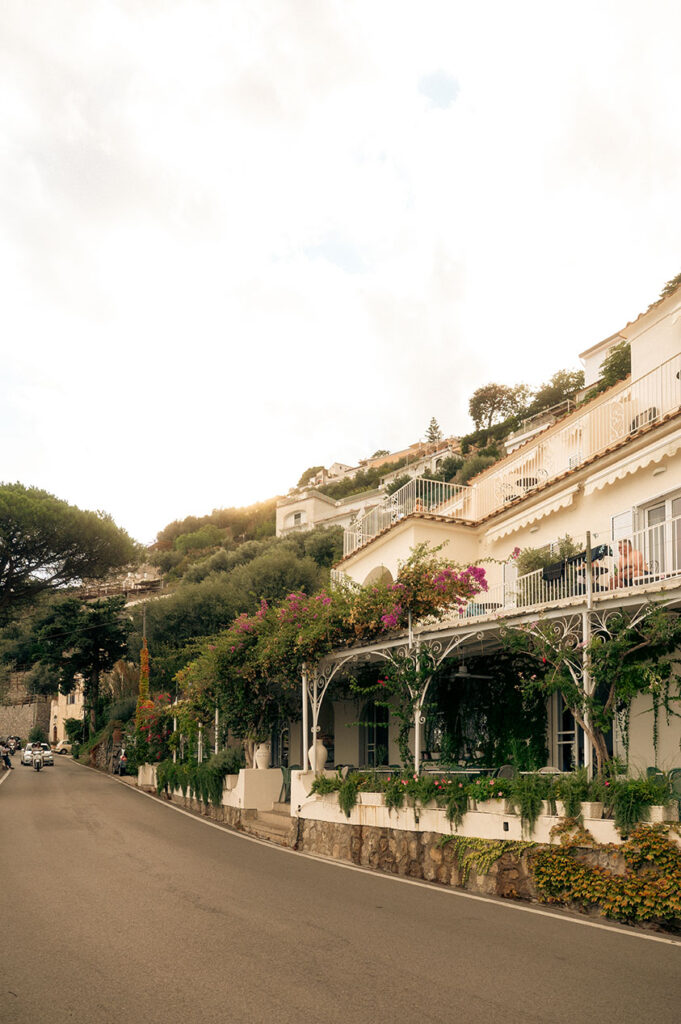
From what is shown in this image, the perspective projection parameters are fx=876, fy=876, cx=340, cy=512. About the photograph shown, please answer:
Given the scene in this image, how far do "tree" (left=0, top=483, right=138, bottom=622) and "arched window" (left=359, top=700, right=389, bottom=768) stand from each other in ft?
83.1

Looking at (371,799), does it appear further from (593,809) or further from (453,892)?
(593,809)

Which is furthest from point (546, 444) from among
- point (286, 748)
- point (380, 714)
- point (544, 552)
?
point (286, 748)

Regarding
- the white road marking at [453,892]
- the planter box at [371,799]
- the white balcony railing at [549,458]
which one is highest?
the white balcony railing at [549,458]

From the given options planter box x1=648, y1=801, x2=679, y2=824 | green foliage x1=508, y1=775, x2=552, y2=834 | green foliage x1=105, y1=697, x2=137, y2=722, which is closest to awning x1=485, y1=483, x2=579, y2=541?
green foliage x1=508, y1=775, x2=552, y2=834

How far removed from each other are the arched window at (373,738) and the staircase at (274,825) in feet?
9.14

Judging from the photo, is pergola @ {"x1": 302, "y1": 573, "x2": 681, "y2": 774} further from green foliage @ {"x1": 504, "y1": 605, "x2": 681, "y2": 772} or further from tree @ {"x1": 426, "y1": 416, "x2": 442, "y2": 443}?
tree @ {"x1": 426, "y1": 416, "x2": 442, "y2": 443}

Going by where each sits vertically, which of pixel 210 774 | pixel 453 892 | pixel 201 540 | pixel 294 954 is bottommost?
pixel 210 774

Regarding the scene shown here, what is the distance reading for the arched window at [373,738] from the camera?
21.5m

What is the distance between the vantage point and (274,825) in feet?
60.5

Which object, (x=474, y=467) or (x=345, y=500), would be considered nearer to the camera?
(x=474, y=467)

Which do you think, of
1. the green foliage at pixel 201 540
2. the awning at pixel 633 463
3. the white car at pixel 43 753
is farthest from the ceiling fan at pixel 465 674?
the green foliage at pixel 201 540

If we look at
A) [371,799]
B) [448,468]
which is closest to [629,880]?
[371,799]

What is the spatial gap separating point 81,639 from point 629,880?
45.2m

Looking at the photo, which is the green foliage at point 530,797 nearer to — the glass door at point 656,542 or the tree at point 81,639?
the glass door at point 656,542
